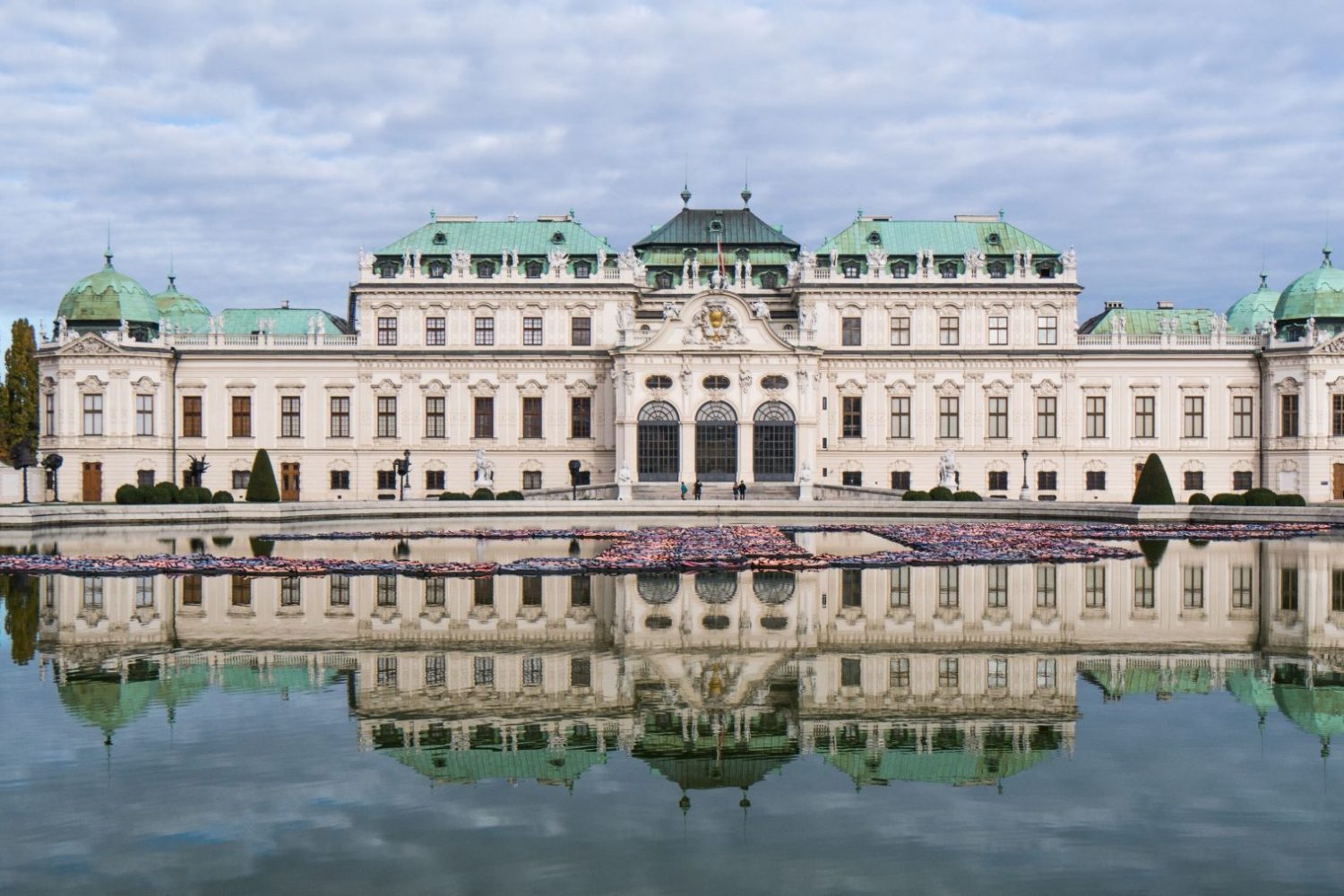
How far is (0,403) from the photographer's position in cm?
8956

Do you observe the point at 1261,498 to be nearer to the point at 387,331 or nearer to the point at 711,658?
the point at 711,658

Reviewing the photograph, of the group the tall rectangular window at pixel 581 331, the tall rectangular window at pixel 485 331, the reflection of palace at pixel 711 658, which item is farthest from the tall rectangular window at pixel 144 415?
the reflection of palace at pixel 711 658

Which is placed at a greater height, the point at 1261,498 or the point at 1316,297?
the point at 1316,297

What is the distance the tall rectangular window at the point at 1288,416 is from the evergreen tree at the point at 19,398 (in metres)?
79.2

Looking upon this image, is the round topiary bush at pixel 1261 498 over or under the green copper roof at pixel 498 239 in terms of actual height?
under

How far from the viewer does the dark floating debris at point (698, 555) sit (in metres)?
29.9

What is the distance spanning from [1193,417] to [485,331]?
40.2 metres

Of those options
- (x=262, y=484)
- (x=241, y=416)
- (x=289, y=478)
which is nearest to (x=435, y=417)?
(x=289, y=478)

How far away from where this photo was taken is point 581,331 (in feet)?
236

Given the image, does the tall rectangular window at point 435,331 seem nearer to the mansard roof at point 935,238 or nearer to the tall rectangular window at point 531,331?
the tall rectangular window at point 531,331

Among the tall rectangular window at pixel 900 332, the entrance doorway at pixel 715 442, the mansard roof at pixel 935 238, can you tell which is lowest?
the entrance doorway at pixel 715 442

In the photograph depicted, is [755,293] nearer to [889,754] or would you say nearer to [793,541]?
[793,541]

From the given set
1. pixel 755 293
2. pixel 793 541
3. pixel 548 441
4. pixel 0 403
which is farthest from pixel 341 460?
pixel 793 541

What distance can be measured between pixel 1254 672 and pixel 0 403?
298ft
